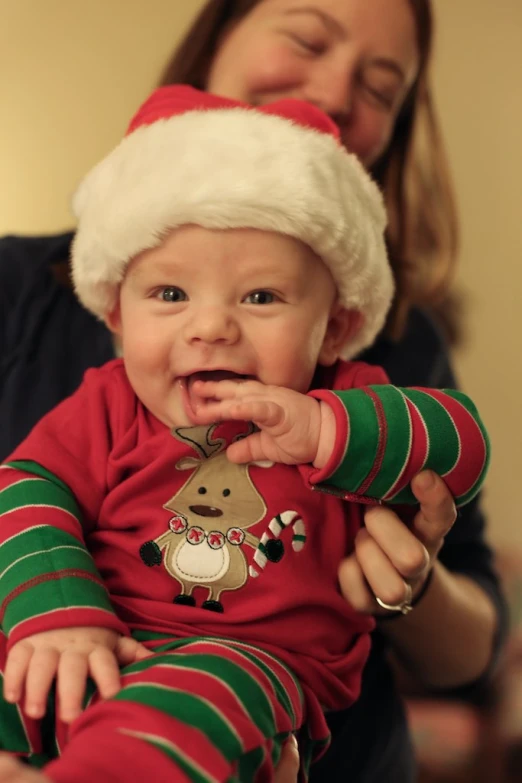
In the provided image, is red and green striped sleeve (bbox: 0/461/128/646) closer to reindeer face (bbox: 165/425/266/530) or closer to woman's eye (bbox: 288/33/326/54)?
reindeer face (bbox: 165/425/266/530)

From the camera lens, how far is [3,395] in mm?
1066

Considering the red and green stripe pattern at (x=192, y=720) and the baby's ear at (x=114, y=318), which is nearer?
the red and green stripe pattern at (x=192, y=720)

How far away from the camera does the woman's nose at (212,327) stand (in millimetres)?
691

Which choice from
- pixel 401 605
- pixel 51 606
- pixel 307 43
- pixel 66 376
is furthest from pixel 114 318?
pixel 307 43

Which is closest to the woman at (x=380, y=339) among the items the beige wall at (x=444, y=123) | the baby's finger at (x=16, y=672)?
the baby's finger at (x=16, y=672)

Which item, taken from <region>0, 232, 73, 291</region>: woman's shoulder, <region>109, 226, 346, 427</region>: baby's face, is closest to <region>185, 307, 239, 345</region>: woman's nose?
<region>109, 226, 346, 427</region>: baby's face

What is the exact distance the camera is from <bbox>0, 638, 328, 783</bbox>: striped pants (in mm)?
466

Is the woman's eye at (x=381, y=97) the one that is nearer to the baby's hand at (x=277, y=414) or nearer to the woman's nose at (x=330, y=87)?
the woman's nose at (x=330, y=87)

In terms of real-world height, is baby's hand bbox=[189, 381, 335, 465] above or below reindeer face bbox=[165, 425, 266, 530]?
above

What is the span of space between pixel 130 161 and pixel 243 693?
56cm

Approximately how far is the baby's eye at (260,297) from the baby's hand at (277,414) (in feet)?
0.31

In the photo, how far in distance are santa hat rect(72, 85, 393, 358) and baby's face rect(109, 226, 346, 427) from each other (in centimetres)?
2

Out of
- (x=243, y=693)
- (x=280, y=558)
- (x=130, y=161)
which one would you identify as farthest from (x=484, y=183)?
(x=243, y=693)

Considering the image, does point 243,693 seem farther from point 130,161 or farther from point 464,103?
point 464,103
